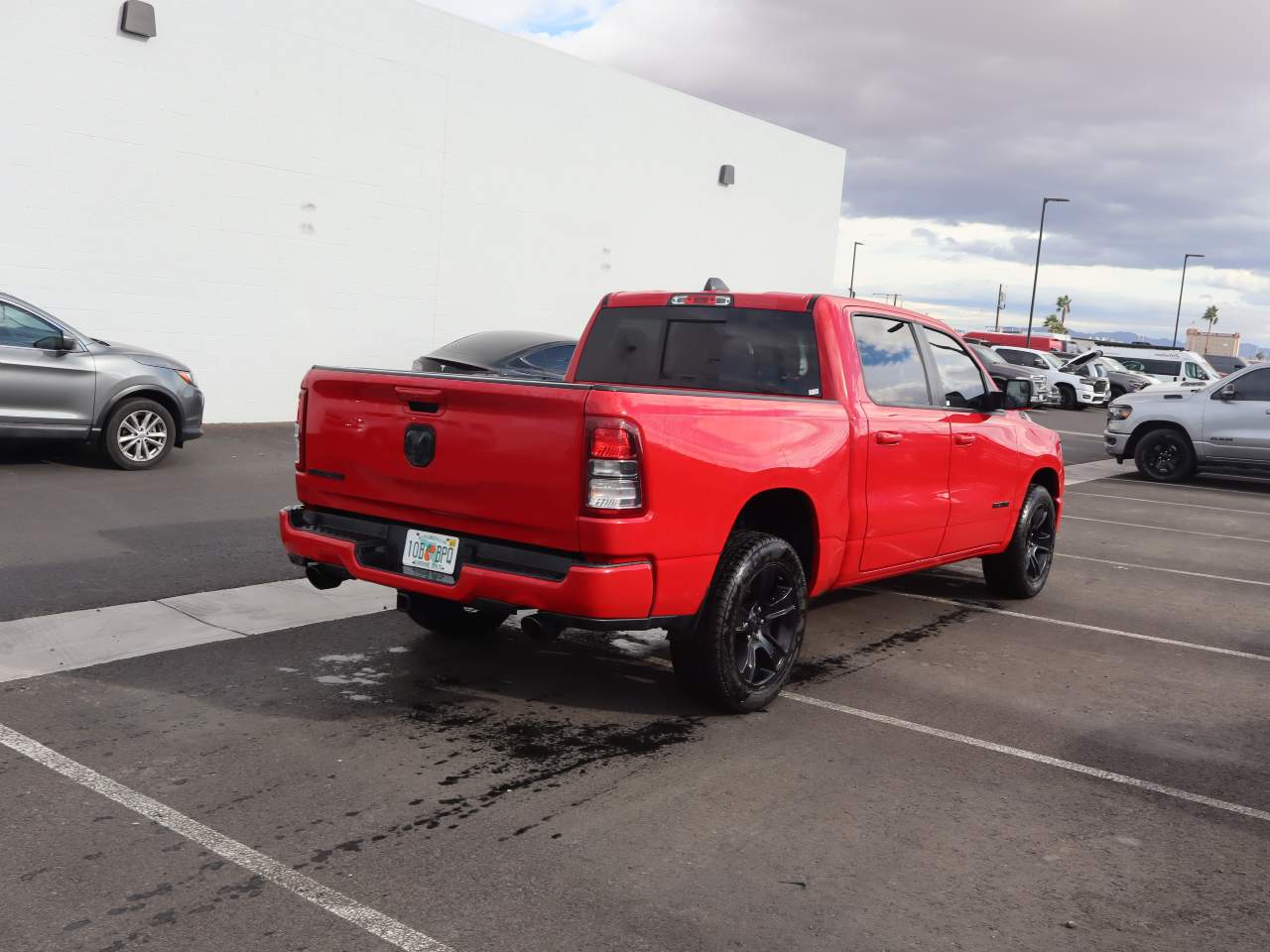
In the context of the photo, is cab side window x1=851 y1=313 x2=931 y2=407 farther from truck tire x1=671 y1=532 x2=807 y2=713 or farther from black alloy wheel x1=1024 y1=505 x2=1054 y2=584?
black alloy wheel x1=1024 y1=505 x2=1054 y2=584

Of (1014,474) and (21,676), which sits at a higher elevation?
(1014,474)

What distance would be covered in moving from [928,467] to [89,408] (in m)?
8.18

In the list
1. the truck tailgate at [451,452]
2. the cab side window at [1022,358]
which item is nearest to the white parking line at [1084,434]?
the cab side window at [1022,358]

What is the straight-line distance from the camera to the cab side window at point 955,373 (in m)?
6.96

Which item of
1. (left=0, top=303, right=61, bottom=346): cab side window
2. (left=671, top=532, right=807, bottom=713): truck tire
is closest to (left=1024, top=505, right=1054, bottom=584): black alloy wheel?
(left=671, top=532, right=807, bottom=713): truck tire

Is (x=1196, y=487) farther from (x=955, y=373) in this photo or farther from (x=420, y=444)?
(x=420, y=444)

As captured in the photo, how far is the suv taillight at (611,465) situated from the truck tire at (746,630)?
29.5 inches

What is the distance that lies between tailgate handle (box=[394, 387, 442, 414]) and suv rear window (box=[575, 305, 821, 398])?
171 centimetres

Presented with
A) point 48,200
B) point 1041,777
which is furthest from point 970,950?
point 48,200

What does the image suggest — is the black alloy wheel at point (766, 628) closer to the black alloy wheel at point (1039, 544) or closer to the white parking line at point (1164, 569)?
the black alloy wheel at point (1039, 544)

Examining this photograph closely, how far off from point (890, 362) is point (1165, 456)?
1256 centimetres

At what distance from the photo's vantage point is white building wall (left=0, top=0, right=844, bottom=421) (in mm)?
13500

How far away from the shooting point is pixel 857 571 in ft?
19.7

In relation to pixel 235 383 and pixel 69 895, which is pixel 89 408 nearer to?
pixel 235 383
